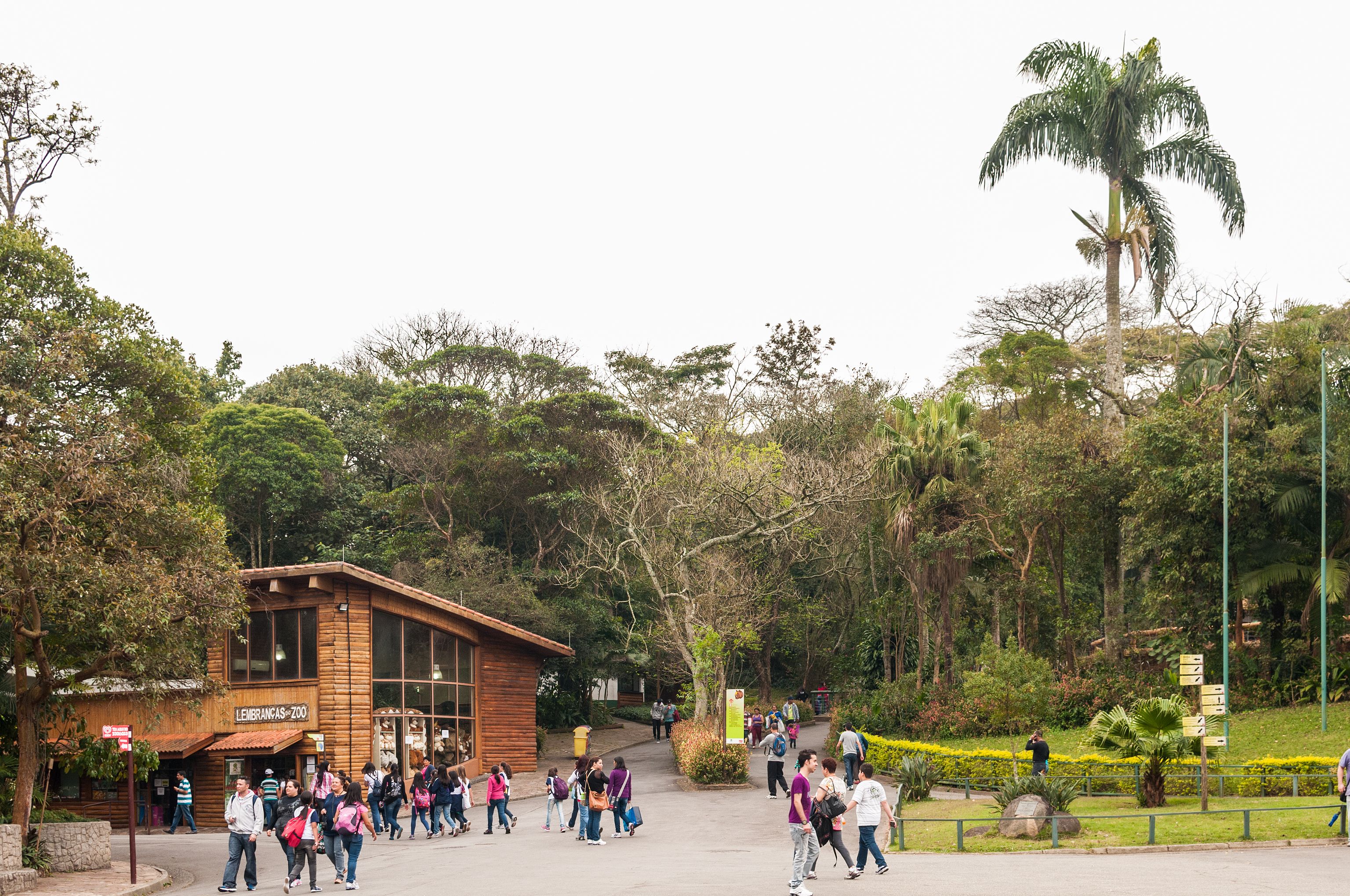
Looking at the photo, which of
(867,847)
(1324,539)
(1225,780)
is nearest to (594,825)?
(867,847)

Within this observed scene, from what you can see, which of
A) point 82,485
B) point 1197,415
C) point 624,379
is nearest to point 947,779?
point 1197,415

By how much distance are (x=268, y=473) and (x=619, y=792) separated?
3160 cm

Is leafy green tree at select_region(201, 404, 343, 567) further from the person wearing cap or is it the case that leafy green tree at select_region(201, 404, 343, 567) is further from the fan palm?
the fan palm

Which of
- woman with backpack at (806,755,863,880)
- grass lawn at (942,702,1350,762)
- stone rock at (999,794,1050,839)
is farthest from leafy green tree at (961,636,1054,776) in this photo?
woman with backpack at (806,755,863,880)

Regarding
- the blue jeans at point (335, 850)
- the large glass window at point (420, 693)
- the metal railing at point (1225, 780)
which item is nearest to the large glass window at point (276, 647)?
the large glass window at point (420, 693)

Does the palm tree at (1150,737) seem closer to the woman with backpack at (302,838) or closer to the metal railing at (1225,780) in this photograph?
the metal railing at (1225,780)

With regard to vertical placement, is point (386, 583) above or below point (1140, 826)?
above

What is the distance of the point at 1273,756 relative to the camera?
24.9m

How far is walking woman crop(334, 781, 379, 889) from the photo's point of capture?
51.0 feet

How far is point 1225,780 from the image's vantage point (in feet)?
68.8

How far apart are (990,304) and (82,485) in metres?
47.8

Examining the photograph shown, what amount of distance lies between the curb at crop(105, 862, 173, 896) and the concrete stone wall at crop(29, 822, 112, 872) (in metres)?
1.56

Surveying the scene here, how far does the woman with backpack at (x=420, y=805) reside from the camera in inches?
882

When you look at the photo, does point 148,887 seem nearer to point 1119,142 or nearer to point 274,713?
point 274,713
